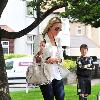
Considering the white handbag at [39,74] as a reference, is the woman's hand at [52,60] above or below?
above

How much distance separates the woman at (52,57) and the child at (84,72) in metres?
3.38

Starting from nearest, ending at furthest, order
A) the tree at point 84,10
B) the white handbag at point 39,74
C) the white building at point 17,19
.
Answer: the white handbag at point 39,74, the tree at point 84,10, the white building at point 17,19

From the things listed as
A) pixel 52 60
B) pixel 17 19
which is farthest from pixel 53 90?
pixel 17 19

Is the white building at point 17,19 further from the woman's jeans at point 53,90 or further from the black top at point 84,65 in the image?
the woman's jeans at point 53,90

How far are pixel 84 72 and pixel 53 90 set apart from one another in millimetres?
3948

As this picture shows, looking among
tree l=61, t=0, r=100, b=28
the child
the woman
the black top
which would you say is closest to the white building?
tree l=61, t=0, r=100, b=28

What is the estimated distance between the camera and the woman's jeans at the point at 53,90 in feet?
28.0

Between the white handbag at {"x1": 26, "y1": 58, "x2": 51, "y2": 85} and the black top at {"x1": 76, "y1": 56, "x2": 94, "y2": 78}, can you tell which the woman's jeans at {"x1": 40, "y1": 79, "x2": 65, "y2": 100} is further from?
the black top at {"x1": 76, "y1": 56, "x2": 94, "y2": 78}

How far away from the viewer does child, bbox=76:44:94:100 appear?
12.4 metres

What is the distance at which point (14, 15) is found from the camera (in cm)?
4753

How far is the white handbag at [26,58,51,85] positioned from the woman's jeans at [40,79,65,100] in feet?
0.43

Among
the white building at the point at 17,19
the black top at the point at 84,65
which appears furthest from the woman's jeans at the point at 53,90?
the white building at the point at 17,19

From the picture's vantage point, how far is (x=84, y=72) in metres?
12.6

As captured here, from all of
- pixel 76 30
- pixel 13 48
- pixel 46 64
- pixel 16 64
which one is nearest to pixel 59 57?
pixel 46 64
